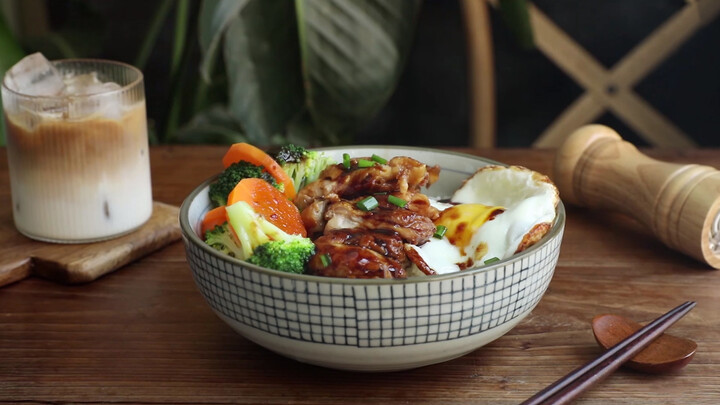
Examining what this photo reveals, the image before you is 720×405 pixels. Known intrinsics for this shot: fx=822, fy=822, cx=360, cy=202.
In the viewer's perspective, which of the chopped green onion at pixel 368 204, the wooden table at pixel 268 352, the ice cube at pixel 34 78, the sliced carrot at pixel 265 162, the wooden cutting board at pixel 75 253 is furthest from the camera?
the ice cube at pixel 34 78

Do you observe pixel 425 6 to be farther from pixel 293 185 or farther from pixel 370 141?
pixel 293 185

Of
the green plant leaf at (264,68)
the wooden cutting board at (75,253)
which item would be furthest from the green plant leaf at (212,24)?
the wooden cutting board at (75,253)

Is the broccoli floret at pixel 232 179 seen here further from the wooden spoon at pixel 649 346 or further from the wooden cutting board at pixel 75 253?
the wooden spoon at pixel 649 346

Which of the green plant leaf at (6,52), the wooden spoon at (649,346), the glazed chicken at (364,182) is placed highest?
the green plant leaf at (6,52)

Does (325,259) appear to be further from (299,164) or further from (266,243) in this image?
(299,164)

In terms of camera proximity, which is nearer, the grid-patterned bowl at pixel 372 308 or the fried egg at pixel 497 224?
the grid-patterned bowl at pixel 372 308

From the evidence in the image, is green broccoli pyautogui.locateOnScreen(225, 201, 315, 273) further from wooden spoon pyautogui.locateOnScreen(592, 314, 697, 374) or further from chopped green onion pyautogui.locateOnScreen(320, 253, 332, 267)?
wooden spoon pyautogui.locateOnScreen(592, 314, 697, 374)

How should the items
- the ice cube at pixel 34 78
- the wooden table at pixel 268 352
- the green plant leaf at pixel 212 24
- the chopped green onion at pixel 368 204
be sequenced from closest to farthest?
the wooden table at pixel 268 352, the chopped green onion at pixel 368 204, the ice cube at pixel 34 78, the green plant leaf at pixel 212 24
